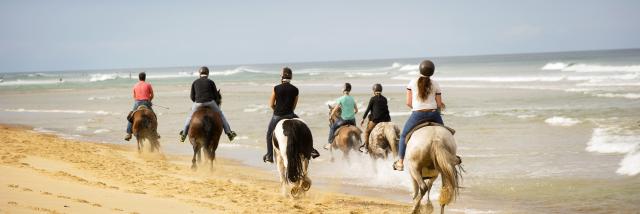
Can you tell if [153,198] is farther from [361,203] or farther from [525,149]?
[525,149]

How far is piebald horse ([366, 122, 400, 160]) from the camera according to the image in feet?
41.2

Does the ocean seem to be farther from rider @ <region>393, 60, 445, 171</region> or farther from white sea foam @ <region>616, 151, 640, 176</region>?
rider @ <region>393, 60, 445, 171</region>

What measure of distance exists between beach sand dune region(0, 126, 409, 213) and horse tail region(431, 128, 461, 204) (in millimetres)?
1611

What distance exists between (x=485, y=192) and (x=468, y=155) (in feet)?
13.1

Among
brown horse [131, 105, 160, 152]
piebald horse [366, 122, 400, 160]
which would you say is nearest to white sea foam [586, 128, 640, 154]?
piebald horse [366, 122, 400, 160]

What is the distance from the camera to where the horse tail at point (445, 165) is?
7.71m

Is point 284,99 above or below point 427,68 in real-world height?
below

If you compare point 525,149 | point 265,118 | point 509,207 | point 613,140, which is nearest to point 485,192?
point 509,207

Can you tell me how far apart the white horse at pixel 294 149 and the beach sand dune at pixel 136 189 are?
10.5 inches

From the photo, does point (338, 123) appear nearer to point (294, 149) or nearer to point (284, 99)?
point (284, 99)

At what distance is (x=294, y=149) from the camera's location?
32.0ft

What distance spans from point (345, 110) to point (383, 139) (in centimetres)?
166

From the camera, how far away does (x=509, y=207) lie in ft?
32.2

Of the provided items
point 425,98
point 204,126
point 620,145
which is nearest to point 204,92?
point 204,126
